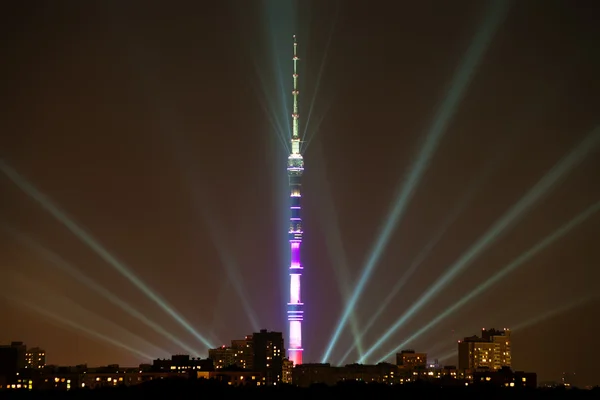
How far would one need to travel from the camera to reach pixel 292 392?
96875 mm

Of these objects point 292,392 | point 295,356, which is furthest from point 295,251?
point 292,392

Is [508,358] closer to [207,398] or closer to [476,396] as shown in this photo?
[476,396]

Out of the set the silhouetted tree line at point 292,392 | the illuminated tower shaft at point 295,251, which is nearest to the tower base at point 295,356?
the illuminated tower shaft at point 295,251

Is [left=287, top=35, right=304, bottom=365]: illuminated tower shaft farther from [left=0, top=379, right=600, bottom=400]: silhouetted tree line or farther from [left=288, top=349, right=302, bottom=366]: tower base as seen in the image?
[left=0, top=379, right=600, bottom=400]: silhouetted tree line

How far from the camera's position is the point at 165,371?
11856cm

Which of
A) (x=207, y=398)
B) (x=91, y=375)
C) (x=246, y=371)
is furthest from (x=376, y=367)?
(x=207, y=398)

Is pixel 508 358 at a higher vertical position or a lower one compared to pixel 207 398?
higher

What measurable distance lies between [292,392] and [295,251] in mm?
38403

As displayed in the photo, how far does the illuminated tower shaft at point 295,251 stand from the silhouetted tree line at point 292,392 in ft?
105

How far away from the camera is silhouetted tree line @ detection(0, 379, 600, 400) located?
91000 millimetres

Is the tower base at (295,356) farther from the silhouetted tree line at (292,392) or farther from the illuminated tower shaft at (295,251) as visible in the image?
the silhouetted tree line at (292,392)

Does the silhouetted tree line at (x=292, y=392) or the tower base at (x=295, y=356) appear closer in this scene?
the silhouetted tree line at (x=292, y=392)

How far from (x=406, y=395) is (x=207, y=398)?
13.4 meters

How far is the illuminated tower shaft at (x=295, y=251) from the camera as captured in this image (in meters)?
134
